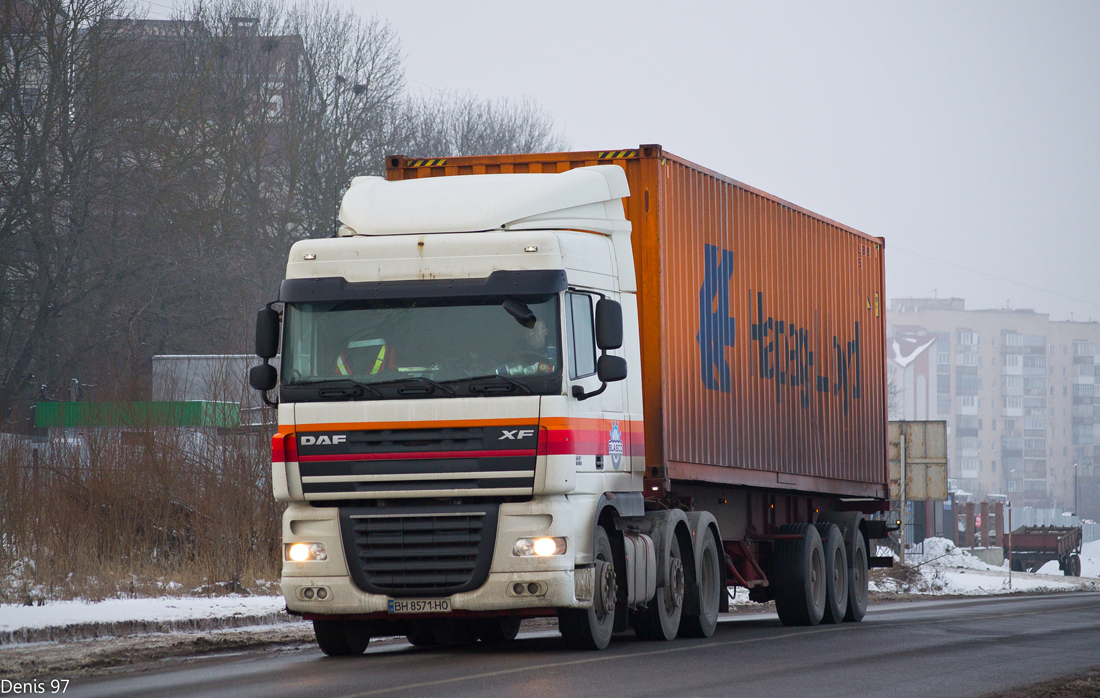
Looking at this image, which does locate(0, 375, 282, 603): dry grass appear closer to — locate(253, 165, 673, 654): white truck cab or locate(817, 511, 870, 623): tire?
locate(253, 165, 673, 654): white truck cab

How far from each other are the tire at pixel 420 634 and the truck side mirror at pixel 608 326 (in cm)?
333

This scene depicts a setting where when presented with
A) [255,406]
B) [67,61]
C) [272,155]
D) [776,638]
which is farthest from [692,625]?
[272,155]

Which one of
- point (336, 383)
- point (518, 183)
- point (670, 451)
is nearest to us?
point (336, 383)

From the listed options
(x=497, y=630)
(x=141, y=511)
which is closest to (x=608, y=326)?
(x=497, y=630)

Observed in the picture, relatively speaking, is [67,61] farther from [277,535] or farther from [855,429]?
[855,429]

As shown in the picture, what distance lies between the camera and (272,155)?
47.1 m

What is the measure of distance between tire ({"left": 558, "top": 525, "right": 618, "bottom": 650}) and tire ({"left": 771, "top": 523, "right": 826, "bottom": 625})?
5272 millimetres

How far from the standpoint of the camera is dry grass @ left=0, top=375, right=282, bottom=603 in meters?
16.1

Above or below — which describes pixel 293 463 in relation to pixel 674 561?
above

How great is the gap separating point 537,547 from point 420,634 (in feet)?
9.80

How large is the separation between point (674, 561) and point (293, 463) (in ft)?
12.7

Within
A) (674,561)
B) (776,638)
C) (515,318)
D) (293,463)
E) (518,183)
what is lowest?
(776,638)

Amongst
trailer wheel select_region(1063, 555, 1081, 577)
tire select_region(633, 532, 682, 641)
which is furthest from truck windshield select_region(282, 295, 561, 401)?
trailer wheel select_region(1063, 555, 1081, 577)

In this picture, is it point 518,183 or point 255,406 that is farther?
point 255,406
